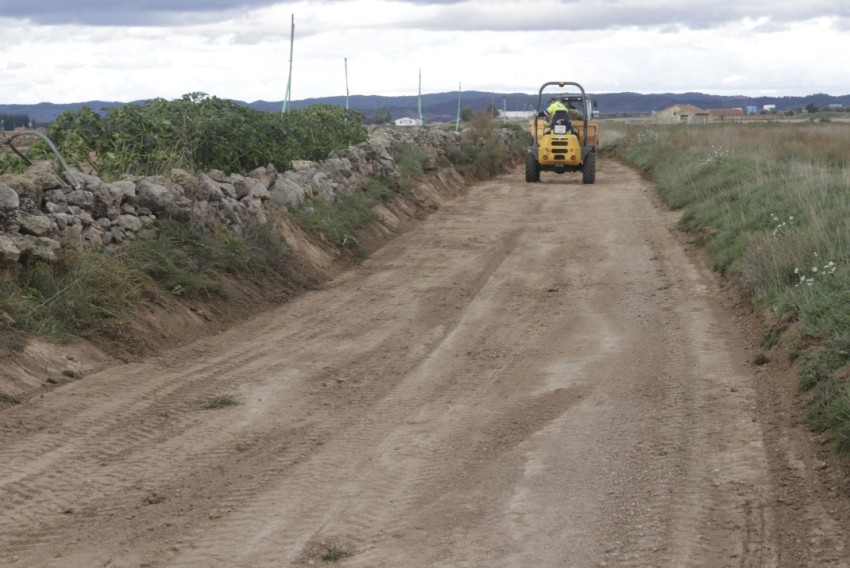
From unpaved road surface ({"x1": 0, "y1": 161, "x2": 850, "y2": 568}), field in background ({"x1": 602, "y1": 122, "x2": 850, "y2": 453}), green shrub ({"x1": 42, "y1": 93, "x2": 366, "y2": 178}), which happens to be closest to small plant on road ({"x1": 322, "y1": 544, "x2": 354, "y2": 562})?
unpaved road surface ({"x1": 0, "y1": 161, "x2": 850, "y2": 568})

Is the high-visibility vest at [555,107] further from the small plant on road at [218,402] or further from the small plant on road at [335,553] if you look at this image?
the small plant on road at [335,553]

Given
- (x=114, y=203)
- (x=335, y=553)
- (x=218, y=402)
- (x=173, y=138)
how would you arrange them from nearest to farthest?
(x=335, y=553) < (x=218, y=402) < (x=114, y=203) < (x=173, y=138)

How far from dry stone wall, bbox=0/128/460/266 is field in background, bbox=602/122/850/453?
6.68 meters

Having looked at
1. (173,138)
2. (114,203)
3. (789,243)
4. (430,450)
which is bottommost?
(430,450)

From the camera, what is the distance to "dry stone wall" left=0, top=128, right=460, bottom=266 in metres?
10.8

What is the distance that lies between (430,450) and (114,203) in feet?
21.3

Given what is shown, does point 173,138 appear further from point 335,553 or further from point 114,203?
point 335,553

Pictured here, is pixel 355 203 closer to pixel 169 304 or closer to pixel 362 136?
pixel 362 136

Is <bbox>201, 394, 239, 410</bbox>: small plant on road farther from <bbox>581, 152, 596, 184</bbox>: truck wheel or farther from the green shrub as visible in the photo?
<bbox>581, 152, 596, 184</bbox>: truck wheel

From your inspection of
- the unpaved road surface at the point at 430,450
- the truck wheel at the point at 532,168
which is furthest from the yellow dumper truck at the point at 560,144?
the unpaved road surface at the point at 430,450

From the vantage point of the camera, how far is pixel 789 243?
12695 millimetres

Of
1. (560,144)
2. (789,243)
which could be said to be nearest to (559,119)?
(560,144)

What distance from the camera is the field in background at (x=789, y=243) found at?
845cm

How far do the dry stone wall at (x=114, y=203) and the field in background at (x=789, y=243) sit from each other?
6684 mm
